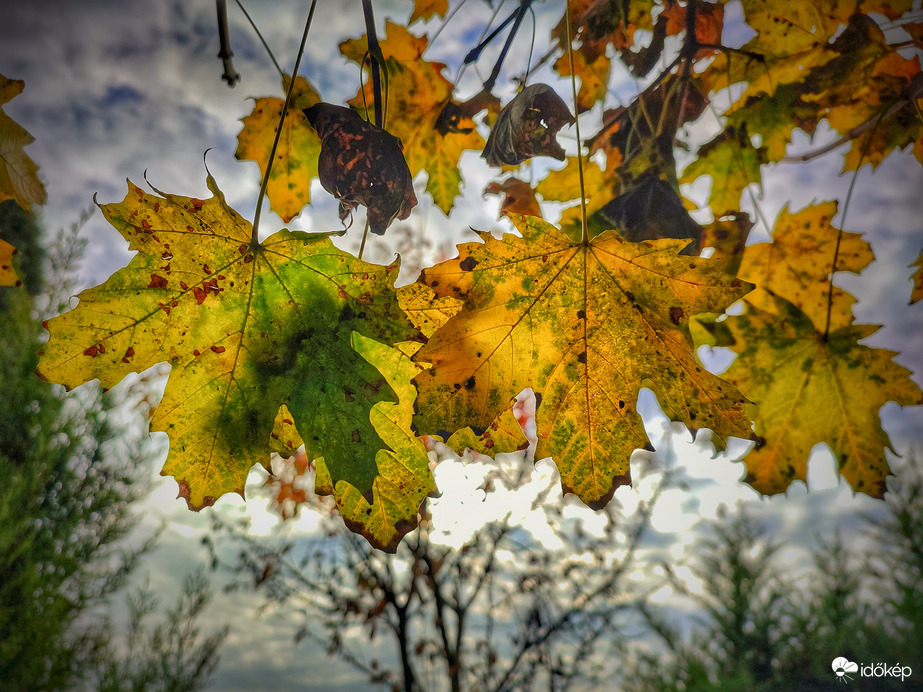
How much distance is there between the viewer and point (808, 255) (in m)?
1.01

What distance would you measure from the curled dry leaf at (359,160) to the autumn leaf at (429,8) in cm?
59

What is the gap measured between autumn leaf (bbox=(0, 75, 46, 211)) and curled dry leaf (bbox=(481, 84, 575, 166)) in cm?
72

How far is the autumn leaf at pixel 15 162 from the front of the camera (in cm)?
77

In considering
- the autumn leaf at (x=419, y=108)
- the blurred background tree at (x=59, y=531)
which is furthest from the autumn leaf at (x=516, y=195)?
the blurred background tree at (x=59, y=531)

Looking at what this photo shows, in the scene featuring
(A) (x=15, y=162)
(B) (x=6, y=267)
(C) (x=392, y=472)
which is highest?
(A) (x=15, y=162)

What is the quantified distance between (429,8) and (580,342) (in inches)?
34.9

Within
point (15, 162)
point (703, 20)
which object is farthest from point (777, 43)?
point (15, 162)

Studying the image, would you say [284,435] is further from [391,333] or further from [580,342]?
[580,342]

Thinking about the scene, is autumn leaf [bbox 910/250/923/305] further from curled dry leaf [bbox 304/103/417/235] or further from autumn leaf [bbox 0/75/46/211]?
autumn leaf [bbox 0/75/46/211]

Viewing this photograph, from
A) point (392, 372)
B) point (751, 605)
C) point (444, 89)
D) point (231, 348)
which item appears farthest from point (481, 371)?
point (751, 605)

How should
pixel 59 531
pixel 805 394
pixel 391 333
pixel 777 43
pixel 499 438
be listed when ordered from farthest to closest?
pixel 59 531
pixel 777 43
pixel 805 394
pixel 499 438
pixel 391 333

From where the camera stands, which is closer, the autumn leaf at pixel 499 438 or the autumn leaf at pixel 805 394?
the autumn leaf at pixel 499 438

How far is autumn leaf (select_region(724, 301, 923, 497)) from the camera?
Answer: 831mm

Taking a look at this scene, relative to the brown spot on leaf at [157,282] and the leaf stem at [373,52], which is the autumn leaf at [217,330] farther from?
the leaf stem at [373,52]
